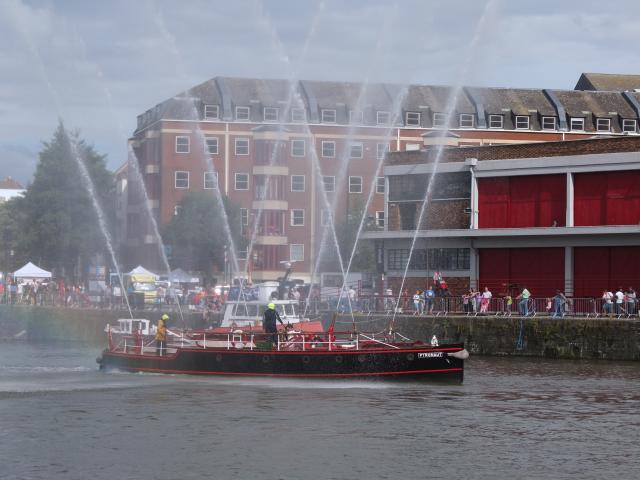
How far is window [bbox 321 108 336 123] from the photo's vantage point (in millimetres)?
132250

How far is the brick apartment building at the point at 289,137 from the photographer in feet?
403

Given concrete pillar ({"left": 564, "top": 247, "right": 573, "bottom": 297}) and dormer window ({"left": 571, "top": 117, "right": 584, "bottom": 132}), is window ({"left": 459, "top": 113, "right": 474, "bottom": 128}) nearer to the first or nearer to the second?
dormer window ({"left": 571, "top": 117, "right": 584, "bottom": 132})

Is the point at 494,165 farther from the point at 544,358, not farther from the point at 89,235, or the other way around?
the point at 89,235

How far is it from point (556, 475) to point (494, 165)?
47.3 m

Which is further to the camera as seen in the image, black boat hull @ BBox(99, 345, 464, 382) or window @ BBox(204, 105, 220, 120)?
window @ BBox(204, 105, 220, 120)

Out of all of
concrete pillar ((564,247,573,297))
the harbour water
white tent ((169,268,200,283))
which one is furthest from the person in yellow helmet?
white tent ((169,268,200,283))

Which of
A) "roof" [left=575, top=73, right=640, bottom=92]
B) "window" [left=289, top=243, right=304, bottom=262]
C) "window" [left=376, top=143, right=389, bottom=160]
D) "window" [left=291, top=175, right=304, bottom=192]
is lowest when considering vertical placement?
"window" [left=289, top=243, right=304, bottom=262]

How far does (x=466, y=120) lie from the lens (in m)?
137

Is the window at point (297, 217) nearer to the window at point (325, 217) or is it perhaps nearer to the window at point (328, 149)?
the window at point (328, 149)

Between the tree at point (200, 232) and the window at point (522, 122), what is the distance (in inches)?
1448

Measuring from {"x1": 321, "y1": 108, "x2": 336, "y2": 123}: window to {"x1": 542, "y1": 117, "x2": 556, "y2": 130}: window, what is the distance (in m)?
23.8

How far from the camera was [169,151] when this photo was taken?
131 m

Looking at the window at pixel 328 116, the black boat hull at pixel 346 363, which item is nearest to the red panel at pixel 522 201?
the black boat hull at pixel 346 363

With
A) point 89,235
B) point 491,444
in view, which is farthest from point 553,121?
point 491,444
